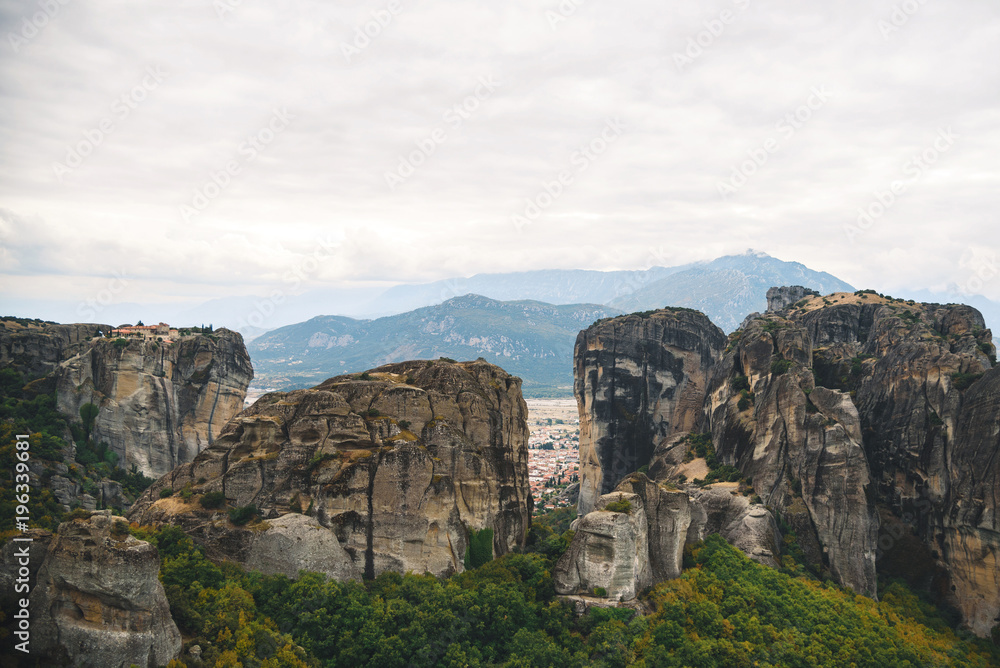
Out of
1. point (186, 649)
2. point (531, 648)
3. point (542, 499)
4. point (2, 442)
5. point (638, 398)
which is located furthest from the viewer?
point (542, 499)

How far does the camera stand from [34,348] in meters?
78.2

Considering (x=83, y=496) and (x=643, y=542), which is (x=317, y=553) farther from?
(x=83, y=496)

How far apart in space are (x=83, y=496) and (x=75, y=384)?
19000 mm

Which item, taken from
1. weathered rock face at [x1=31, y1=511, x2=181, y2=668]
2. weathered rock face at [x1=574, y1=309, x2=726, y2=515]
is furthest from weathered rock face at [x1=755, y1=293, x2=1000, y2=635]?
weathered rock face at [x1=31, y1=511, x2=181, y2=668]

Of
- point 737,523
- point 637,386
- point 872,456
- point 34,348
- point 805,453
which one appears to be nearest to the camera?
point 737,523

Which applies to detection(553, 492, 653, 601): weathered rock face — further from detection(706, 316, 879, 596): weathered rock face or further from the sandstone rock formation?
detection(706, 316, 879, 596): weathered rock face

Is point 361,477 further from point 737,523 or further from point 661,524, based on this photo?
point 737,523

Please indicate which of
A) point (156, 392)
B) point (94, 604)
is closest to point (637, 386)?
point (156, 392)

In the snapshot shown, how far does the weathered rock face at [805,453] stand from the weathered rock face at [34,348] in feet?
256

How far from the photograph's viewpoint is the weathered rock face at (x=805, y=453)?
51500 millimetres

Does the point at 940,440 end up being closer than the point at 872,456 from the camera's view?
Yes

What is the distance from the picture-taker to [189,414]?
84750mm

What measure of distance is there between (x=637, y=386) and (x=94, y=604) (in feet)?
251

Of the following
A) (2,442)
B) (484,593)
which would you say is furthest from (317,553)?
(2,442)
